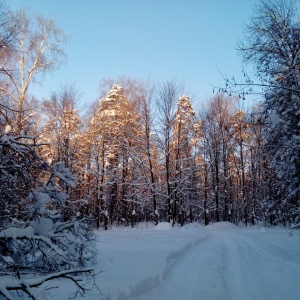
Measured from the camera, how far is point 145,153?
2650cm

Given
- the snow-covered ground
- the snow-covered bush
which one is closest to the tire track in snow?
the snow-covered ground

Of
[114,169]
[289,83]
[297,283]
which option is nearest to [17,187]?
[297,283]

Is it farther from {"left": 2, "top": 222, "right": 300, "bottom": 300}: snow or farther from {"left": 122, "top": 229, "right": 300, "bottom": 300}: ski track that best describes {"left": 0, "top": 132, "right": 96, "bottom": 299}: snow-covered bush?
{"left": 122, "top": 229, "right": 300, "bottom": 300}: ski track

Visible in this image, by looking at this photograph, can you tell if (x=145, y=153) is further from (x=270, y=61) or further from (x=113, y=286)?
(x=113, y=286)

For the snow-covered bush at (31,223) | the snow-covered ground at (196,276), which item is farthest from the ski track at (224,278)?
the snow-covered bush at (31,223)

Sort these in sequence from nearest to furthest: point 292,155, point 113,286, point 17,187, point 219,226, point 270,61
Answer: point 113,286
point 17,187
point 270,61
point 292,155
point 219,226

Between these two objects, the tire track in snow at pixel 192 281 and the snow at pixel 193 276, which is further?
the tire track in snow at pixel 192 281

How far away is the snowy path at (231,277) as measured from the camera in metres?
5.64

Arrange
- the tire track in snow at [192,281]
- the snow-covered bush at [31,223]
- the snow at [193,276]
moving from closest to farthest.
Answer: the snow-covered bush at [31,223], the snow at [193,276], the tire track in snow at [192,281]

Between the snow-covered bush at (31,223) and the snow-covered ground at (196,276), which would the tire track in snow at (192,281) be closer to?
the snow-covered ground at (196,276)

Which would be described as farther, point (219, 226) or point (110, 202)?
point (110, 202)

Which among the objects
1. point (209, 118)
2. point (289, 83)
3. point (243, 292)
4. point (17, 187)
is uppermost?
point (209, 118)

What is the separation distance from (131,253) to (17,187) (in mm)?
4731

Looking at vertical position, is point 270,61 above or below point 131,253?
above
